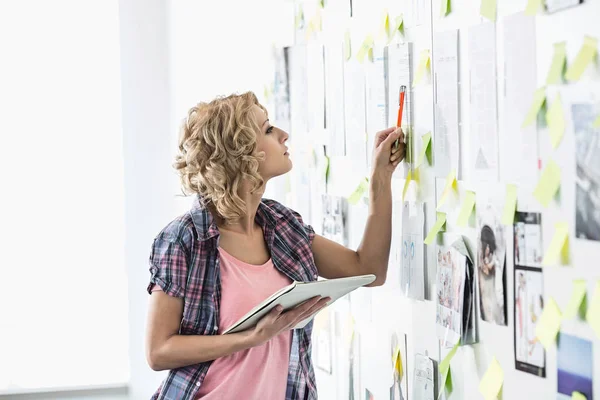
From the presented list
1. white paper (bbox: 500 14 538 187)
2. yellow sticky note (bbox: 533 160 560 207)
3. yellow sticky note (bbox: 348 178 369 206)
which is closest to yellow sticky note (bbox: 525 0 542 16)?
white paper (bbox: 500 14 538 187)

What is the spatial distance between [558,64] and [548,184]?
0.60ft

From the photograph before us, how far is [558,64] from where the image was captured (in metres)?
1.16

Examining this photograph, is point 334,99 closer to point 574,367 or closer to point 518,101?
point 518,101

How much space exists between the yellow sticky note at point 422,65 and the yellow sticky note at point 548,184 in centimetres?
48

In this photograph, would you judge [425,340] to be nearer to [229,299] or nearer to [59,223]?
[229,299]

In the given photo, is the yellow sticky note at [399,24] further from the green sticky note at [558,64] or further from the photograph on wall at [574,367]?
the photograph on wall at [574,367]

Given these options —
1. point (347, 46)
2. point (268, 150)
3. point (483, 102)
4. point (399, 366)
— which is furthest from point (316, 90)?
point (483, 102)

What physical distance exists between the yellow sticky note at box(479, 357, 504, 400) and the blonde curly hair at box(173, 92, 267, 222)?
2.24 feet

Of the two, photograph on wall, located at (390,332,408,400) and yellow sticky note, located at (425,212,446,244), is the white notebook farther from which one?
photograph on wall, located at (390,332,408,400)

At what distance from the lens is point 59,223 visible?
3463mm

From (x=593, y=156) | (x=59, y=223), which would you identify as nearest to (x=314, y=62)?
(x=593, y=156)

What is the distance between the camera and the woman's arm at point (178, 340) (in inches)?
65.0

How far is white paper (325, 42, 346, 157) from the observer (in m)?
2.16

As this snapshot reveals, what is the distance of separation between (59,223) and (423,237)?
7.29ft
